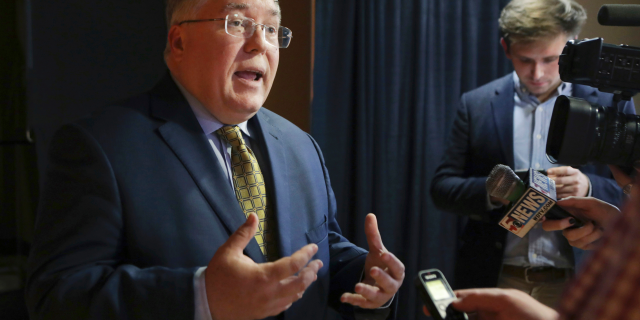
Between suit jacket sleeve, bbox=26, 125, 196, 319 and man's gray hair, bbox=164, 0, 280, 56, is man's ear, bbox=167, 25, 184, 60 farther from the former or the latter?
suit jacket sleeve, bbox=26, 125, 196, 319

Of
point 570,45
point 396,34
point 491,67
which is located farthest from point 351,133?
point 570,45

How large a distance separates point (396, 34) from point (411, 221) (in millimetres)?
1077

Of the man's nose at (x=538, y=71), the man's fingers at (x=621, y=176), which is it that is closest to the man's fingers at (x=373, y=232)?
the man's fingers at (x=621, y=176)

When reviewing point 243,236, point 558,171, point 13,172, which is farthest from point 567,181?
point 13,172

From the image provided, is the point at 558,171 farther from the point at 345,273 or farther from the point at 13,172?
the point at 13,172

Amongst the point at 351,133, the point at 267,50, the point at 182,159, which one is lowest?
the point at 351,133

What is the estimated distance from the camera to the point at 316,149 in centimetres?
149

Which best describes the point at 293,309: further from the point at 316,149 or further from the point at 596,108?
the point at 596,108

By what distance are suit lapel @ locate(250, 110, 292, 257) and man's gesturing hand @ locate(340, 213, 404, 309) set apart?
21cm

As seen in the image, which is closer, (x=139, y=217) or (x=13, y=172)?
(x=139, y=217)

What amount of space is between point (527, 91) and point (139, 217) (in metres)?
1.66

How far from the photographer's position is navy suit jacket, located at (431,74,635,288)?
1821 millimetres

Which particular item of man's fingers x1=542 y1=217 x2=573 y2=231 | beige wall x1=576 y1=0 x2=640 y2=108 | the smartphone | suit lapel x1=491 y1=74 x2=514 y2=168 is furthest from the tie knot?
beige wall x1=576 y1=0 x2=640 y2=108

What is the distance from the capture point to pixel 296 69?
207 centimetres
